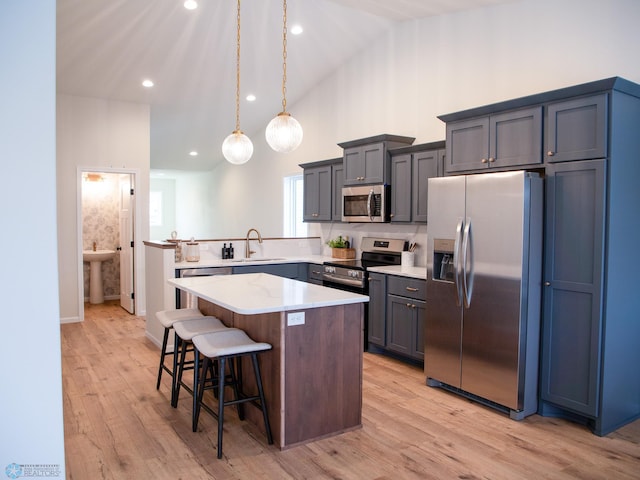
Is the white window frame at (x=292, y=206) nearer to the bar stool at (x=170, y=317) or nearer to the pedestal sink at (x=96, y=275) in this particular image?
the pedestal sink at (x=96, y=275)

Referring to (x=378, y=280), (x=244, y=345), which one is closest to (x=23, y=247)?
(x=244, y=345)

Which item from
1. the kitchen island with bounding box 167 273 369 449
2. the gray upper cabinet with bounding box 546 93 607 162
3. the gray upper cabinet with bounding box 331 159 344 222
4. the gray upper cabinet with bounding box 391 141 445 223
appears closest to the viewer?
the kitchen island with bounding box 167 273 369 449

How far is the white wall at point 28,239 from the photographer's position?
5.05ft

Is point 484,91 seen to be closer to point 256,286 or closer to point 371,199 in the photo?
point 371,199

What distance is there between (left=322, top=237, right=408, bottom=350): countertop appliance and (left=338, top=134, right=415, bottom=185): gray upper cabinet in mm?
743

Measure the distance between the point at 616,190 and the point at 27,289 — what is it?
3.20 meters

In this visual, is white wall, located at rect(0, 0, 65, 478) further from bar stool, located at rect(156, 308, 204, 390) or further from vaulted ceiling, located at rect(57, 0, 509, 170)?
vaulted ceiling, located at rect(57, 0, 509, 170)

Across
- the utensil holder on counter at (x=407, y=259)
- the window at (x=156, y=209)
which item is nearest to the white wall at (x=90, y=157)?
the utensil holder on counter at (x=407, y=259)

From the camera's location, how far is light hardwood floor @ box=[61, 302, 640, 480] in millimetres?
2596

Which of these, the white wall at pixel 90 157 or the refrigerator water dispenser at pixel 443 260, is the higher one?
the white wall at pixel 90 157

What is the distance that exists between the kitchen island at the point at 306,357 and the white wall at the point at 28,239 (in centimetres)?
112

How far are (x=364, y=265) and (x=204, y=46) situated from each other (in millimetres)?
3096

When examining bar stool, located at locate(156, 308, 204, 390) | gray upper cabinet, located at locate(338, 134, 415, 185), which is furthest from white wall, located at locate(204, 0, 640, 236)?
bar stool, located at locate(156, 308, 204, 390)

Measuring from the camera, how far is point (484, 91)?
15.0 feet
